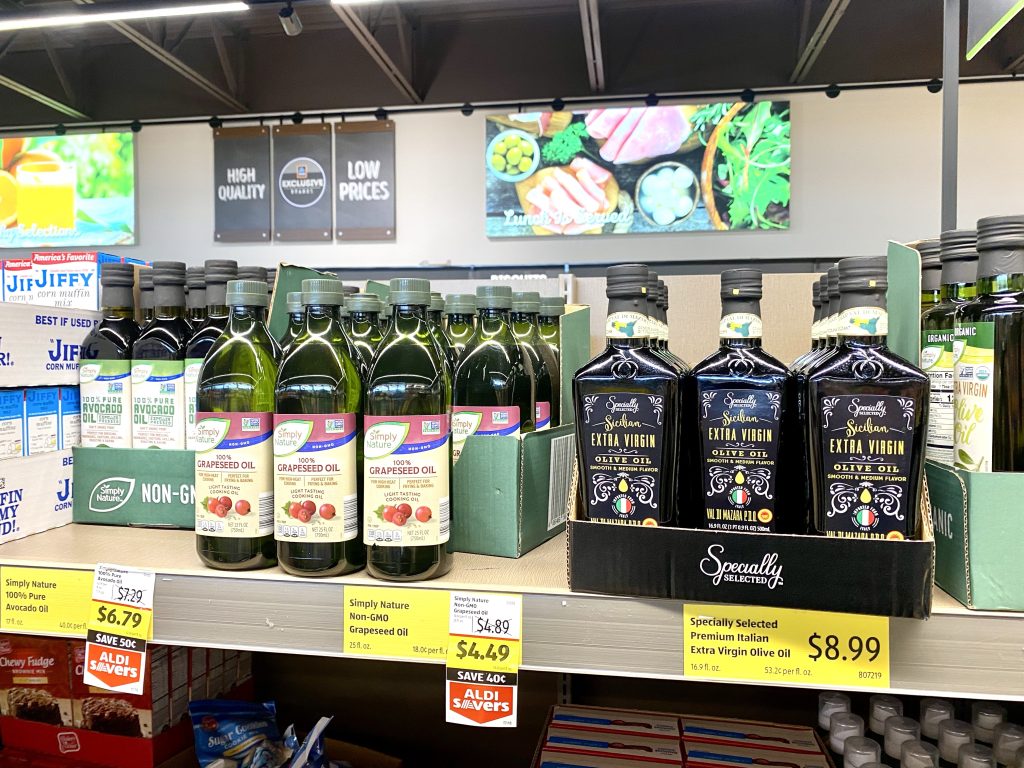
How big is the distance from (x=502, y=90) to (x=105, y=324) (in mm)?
4202

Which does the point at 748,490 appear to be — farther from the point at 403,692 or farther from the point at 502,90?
the point at 502,90

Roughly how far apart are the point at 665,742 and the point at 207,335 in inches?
43.8

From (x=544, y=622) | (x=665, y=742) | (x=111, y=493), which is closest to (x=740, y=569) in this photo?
(x=544, y=622)

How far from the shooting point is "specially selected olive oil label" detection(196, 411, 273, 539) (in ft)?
3.13

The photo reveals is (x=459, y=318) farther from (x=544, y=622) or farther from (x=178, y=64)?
(x=178, y=64)

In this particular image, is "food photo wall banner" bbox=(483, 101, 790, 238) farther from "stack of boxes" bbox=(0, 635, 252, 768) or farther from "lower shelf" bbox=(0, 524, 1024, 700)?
"lower shelf" bbox=(0, 524, 1024, 700)

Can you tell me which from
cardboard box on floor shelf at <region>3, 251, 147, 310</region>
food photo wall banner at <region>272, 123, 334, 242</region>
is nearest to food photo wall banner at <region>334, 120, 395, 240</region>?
food photo wall banner at <region>272, 123, 334, 242</region>

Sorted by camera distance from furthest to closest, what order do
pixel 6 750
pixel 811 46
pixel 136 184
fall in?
1. pixel 136 184
2. pixel 811 46
3. pixel 6 750

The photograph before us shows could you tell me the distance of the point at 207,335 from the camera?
1.20 metres

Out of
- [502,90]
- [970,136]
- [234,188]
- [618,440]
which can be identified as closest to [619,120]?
[502,90]

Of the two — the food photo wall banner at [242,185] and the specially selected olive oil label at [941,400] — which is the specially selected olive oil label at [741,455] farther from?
the food photo wall banner at [242,185]

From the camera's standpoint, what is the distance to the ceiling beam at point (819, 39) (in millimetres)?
3840

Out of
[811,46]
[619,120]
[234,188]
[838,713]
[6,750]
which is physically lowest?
[6,750]

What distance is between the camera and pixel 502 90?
4.93m
